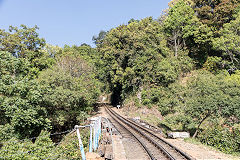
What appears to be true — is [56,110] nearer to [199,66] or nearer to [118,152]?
[118,152]

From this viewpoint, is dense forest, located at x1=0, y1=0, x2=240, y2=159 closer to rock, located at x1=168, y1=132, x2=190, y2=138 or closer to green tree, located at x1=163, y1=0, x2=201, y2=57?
green tree, located at x1=163, y1=0, x2=201, y2=57

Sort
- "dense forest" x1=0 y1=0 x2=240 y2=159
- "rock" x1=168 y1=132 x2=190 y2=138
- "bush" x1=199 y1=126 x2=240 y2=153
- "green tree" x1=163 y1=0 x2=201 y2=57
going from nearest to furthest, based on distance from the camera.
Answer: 1. "bush" x1=199 y1=126 x2=240 y2=153
2. "dense forest" x1=0 y1=0 x2=240 y2=159
3. "rock" x1=168 y1=132 x2=190 y2=138
4. "green tree" x1=163 y1=0 x2=201 y2=57

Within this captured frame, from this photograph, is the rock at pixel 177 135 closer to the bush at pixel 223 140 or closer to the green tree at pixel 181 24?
the bush at pixel 223 140

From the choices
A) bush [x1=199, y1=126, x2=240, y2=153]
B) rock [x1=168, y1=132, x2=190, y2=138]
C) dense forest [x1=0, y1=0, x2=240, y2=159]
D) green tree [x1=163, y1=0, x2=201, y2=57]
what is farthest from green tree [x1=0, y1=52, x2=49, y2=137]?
green tree [x1=163, y1=0, x2=201, y2=57]

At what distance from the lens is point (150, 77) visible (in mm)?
28484

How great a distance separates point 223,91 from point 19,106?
14.6 metres

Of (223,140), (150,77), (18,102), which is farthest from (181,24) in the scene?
(18,102)

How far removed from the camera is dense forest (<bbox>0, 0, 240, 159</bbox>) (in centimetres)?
1216

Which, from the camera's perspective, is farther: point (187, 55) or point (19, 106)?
point (187, 55)

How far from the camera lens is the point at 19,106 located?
1152cm

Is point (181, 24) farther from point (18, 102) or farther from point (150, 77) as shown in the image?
point (18, 102)

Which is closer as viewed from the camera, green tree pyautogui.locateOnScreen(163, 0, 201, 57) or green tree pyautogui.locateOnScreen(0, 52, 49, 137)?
green tree pyautogui.locateOnScreen(0, 52, 49, 137)

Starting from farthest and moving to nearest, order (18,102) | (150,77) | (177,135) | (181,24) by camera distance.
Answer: (181,24)
(150,77)
(177,135)
(18,102)

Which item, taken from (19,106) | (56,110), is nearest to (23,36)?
(56,110)
